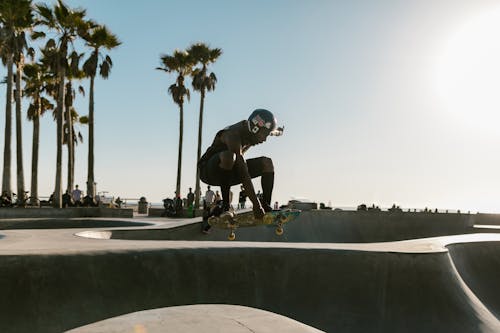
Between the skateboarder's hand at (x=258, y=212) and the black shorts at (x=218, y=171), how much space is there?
499 mm

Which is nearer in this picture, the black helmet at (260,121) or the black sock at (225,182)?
the black helmet at (260,121)

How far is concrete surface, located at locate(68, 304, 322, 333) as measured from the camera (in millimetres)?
2475

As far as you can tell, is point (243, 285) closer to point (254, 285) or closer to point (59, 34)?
point (254, 285)

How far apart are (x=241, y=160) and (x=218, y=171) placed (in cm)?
55

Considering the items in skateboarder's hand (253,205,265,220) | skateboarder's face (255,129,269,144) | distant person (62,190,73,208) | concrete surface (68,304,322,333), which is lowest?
distant person (62,190,73,208)

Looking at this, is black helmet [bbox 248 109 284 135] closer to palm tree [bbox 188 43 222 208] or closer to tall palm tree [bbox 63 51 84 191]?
tall palm tree [bbox 63 51 84 191]

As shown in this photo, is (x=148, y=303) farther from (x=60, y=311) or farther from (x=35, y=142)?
(x=35, y=142)

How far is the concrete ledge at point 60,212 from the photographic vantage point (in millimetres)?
20844

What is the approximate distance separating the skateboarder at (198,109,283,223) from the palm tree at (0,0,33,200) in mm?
23441

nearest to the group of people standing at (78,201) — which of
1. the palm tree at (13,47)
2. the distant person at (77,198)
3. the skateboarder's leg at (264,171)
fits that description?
the distant person at (77,198)

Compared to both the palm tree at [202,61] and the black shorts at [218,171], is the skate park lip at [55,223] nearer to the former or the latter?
the black shorts at [218,171]

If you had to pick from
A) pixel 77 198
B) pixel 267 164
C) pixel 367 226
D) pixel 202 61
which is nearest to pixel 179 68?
pixel 202 61

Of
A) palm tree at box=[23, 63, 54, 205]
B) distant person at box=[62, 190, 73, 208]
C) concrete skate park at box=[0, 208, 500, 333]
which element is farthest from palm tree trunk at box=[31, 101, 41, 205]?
concrete skate park at box=[0, 208, 500, 333]

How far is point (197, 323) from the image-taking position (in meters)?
2.63
